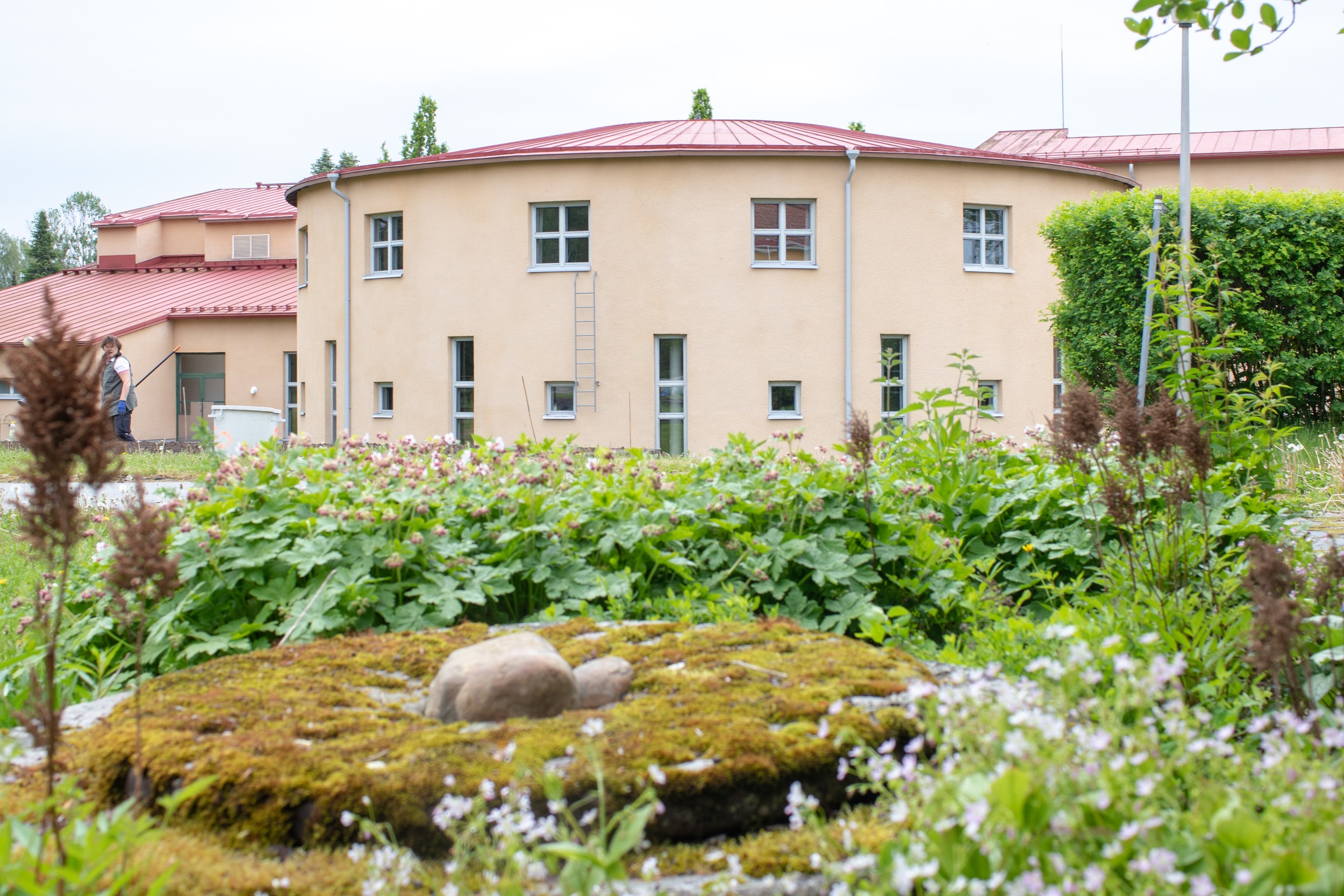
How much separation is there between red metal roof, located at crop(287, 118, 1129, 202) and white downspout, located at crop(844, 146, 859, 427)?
47 centimetres

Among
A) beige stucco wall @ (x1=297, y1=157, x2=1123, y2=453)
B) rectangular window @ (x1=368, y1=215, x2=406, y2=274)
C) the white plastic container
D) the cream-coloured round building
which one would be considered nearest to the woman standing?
the white plastic container

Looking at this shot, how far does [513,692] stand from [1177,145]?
98.9 feet

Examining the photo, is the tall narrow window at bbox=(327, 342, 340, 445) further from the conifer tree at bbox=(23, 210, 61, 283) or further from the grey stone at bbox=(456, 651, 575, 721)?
the conifer tree at bbox=(23, 210, 61, 283)

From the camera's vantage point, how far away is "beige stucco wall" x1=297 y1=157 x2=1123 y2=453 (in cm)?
1888

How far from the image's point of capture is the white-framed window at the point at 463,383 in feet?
65.6

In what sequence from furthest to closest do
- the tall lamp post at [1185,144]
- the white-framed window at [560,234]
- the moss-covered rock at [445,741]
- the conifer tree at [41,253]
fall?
the conifer tree at [41,253] → the white-framed window at [560,234] → the tall lamp post at [1185,144] → the moss-covered rock at [445,741]

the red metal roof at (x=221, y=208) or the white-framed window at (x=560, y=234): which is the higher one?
the red metal roof at (x=221, y=208)

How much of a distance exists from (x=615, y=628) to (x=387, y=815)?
1199 mm

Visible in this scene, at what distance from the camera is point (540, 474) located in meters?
4.26

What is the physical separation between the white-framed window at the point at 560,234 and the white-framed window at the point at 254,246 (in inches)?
729

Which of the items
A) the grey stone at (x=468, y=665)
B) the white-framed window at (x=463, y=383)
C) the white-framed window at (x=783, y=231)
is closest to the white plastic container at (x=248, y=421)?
the white-framed window at (x=463, y=383)

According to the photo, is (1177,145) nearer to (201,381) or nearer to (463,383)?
(463,383)

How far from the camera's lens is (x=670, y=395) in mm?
19172

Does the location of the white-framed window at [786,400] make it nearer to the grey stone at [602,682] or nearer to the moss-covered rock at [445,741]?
the moss-covered rock at [445,741]
